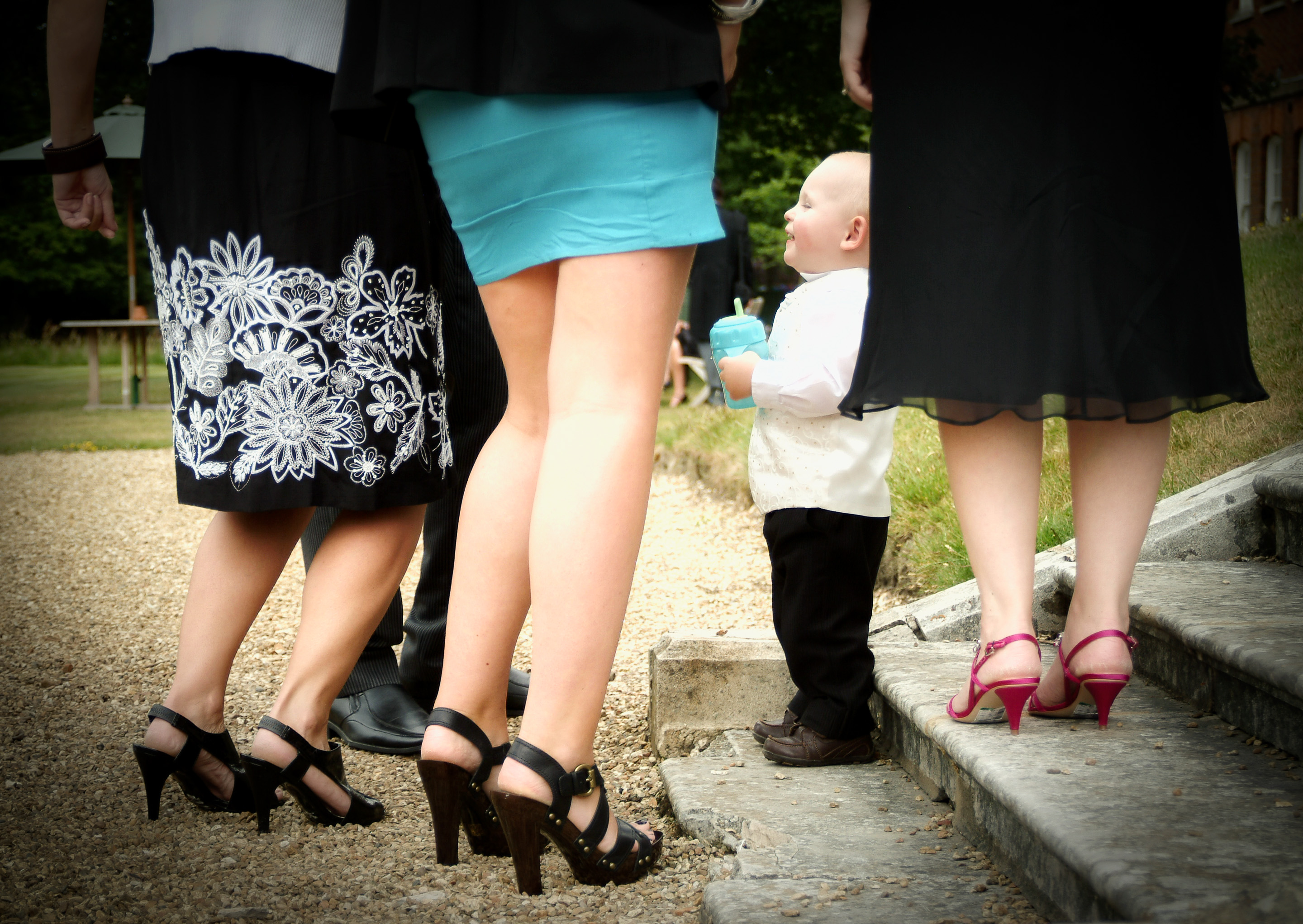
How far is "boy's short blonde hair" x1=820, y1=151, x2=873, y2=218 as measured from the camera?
86.3 inches

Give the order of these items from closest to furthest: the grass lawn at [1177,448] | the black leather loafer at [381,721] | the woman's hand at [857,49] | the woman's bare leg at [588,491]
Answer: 1. the woman's bare leg at [588,491]
2. the woman's hand at [857,49]
3. the black leather loafer at [381,721]
4. the grass lawn at [1177,448]

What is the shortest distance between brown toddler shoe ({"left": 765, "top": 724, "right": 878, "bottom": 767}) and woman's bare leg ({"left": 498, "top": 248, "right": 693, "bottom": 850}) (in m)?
0.62

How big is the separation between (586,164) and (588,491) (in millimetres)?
445

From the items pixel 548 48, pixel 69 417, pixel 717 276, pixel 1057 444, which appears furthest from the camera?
pixel 69 417

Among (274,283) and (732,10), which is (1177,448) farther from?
(274,283)

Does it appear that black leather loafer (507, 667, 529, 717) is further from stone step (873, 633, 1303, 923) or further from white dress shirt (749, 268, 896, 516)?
stone step (873, 633, 1303, 923)

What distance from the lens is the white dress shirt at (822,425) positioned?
2066 millimetres

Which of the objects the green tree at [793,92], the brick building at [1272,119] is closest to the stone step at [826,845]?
the green tree at [793,92]

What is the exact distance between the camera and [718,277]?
9.86 metres

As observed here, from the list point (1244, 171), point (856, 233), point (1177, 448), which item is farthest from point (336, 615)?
point (1244, 171)

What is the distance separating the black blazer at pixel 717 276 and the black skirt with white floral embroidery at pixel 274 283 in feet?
26.0

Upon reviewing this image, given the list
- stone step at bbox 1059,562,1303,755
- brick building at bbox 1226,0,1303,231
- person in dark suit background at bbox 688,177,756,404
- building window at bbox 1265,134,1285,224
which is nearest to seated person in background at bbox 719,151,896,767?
stone step at bbox 1059,562,1303,755

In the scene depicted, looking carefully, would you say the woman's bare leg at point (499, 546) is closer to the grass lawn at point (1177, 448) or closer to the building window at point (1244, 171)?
the grass lawn at point (1177, 448)

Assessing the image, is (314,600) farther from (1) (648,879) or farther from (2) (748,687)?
(2) (748,687)
